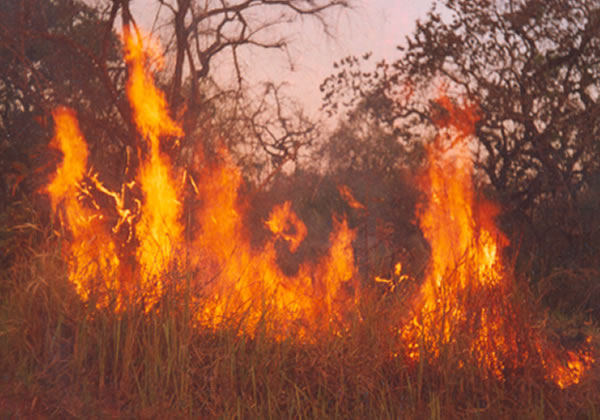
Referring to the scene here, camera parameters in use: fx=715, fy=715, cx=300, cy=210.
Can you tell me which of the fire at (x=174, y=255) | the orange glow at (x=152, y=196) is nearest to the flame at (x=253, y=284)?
the fire at (x=174, y=255)

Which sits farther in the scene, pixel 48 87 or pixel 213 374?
pixel 48 87

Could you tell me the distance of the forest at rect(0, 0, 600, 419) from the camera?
15.2 feet

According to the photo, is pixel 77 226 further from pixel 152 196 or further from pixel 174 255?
pixel 174 255

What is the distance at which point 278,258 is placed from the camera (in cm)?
1101

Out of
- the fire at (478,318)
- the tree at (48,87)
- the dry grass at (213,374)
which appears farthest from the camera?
the tree at (48,87)

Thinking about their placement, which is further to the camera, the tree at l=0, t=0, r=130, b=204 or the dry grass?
the tree at l=0, t=0, r=130, b=204

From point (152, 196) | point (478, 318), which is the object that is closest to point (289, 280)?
point (152, 196)

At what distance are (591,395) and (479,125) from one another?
21.2 ft

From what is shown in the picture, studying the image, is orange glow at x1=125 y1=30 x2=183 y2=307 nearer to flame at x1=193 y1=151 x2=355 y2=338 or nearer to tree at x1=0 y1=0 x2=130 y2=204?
flame at x1=193 y1=151 x2=355 y2=338

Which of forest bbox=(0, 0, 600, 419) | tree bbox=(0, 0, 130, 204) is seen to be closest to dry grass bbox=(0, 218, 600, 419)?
forest bbox=(0, 0, 600, 419)

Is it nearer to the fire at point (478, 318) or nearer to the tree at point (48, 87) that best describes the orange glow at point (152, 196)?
the tree at point (48, 87)

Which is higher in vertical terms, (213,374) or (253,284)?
(253,284)

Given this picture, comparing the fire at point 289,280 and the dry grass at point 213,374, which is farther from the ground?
the fire at point 289,280

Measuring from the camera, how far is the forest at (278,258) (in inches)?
182
